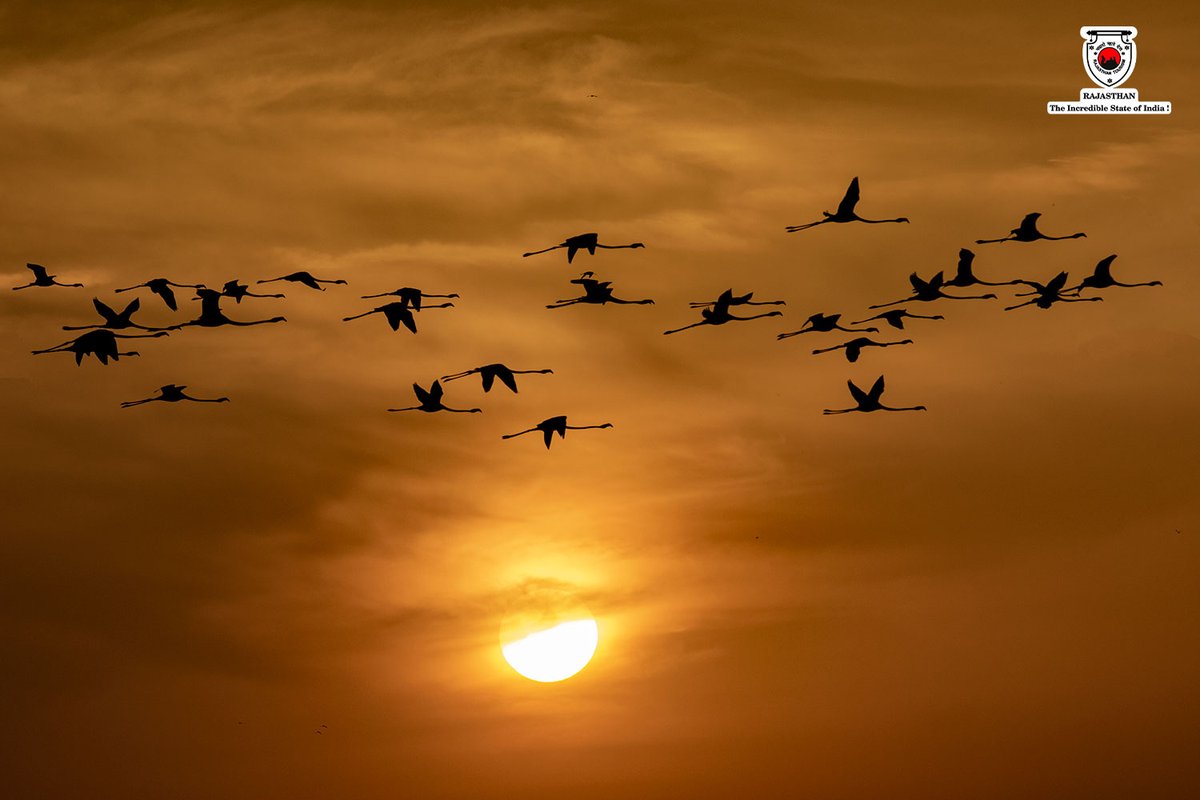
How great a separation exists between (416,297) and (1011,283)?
2332cm

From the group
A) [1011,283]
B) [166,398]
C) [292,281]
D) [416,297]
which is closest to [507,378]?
[416,297]

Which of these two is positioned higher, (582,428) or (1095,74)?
(1095,74)

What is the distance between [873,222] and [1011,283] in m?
5.87

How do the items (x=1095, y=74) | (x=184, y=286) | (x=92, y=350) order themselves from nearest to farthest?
(x=92, y=350), (x=184, y=286), (x=1095, y=74)

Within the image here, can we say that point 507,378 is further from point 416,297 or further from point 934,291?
point 934,291

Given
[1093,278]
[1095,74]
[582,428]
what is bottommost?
[582,428]

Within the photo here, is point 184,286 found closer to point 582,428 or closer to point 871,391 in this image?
point 582,428

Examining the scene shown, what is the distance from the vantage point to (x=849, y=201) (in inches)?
2736

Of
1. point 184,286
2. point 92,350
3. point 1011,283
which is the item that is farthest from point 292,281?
point 1011,283

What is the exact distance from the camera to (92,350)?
6341 cm

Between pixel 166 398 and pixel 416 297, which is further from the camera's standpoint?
pixel 166 398

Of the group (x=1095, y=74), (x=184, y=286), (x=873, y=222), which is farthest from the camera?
(x=1095, y=74)

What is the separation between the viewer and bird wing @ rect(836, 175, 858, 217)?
226 ft

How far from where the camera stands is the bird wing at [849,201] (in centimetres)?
6888
